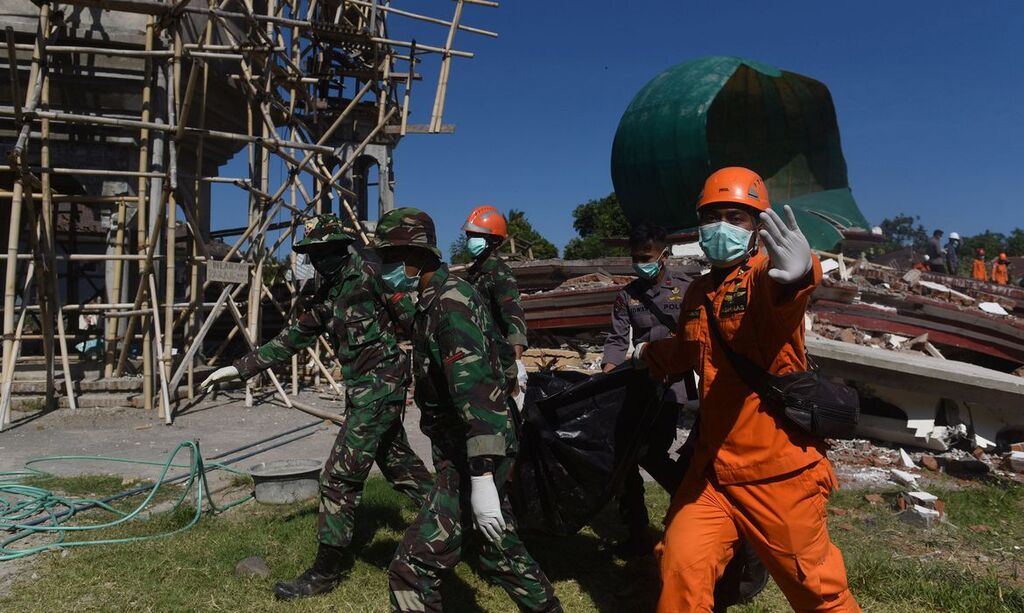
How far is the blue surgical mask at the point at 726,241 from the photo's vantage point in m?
2.34

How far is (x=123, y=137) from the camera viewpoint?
886 cm

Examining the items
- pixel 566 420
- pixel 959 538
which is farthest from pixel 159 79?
pixel 959 538

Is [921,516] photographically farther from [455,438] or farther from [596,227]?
[596,227]

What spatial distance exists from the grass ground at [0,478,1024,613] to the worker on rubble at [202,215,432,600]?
0.29 meters

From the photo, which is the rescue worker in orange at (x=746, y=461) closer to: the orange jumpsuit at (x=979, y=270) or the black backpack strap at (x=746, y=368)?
the black backpack strap at (x=746, y=368)

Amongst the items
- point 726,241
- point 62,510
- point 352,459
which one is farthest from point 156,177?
point 726,241

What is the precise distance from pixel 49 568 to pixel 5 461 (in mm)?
3063

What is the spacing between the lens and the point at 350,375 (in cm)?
368

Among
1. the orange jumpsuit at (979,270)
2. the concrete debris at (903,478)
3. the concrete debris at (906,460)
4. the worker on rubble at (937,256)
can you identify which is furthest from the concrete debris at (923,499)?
the orange jumpsuit at (979,270)

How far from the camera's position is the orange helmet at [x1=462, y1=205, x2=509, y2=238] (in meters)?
4.74

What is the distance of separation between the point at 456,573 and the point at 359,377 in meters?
1.18

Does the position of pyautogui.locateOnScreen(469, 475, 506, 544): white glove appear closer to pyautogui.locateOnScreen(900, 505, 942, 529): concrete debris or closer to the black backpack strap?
the black backpack strap

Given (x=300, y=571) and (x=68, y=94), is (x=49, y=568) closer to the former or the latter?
(x=300, y=571)

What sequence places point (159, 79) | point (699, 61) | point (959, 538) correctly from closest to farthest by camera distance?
point (959, 538), point (159, 79), point (699, 61)
